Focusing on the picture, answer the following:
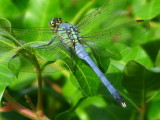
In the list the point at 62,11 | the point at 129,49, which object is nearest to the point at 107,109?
the point at 129,49

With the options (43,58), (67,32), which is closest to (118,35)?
(67,32)

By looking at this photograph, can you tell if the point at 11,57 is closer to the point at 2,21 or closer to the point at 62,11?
the point at 2,21

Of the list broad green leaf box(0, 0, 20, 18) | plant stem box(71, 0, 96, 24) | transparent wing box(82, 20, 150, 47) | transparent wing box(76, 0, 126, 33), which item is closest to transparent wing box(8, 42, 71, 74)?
transparent wing box(82, 20, 150, 47)

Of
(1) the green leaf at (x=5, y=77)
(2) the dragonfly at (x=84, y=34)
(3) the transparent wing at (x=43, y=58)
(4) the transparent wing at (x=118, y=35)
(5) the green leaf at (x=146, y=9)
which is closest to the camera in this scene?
(1) the green leaf at (x=5, y=77)

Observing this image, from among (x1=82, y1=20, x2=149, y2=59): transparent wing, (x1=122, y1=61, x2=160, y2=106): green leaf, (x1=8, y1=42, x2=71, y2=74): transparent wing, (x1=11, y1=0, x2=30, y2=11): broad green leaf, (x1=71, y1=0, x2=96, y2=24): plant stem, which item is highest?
(x1=11, y1=0, x2=30, y2=11): broad green leaf

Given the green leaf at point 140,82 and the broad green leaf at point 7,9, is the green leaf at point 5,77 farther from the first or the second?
the broad green leaf at point 7,9

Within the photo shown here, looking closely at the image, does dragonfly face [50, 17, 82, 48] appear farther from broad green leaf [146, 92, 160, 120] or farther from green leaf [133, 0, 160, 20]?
broad green leaf [146, 92, 160, 120]

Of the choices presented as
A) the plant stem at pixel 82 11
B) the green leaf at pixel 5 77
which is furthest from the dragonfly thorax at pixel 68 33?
the green leaf at pixel 5 77
